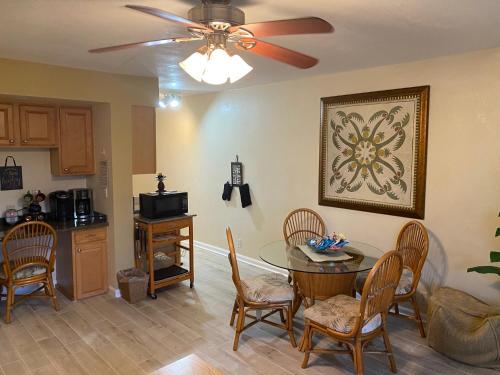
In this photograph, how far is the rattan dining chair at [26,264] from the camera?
10.9ft

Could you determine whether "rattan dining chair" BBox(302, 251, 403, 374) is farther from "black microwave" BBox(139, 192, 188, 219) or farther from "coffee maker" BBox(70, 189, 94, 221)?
"coffee maker" BBox(70, 189, 94, 221)

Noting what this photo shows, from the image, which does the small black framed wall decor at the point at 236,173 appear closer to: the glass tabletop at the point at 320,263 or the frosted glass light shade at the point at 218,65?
the glass tabletop at the point at 320,263

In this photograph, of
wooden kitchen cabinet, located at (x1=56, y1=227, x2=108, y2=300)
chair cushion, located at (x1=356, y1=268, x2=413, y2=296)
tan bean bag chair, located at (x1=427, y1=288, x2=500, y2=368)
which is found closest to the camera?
tan bean bag chair, located at (x1=427, y1=288, x2=500, y2=368)

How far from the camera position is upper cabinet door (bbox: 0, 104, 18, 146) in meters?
3.52

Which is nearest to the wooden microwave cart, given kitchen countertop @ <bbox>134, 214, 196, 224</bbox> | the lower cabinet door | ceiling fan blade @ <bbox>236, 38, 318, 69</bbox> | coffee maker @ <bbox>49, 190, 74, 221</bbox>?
kitchen countertop @ <bbox>134, 214, 196, 224</bbox>

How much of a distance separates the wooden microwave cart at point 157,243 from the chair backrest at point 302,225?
1.12 metres

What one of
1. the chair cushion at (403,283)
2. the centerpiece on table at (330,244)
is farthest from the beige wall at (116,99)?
the chair cushion at (403,283)

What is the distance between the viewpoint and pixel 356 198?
3.80 m

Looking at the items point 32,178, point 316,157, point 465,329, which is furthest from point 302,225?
point 32,178

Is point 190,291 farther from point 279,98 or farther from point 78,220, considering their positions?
point 279,98

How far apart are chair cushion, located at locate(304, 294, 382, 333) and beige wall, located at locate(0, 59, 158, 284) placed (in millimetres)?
2263

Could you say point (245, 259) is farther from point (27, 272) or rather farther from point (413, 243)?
point (27, 272)

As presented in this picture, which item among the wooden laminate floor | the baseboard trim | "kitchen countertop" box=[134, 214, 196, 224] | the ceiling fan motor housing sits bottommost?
the wooden laminate floor

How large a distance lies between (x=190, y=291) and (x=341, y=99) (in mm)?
2604
